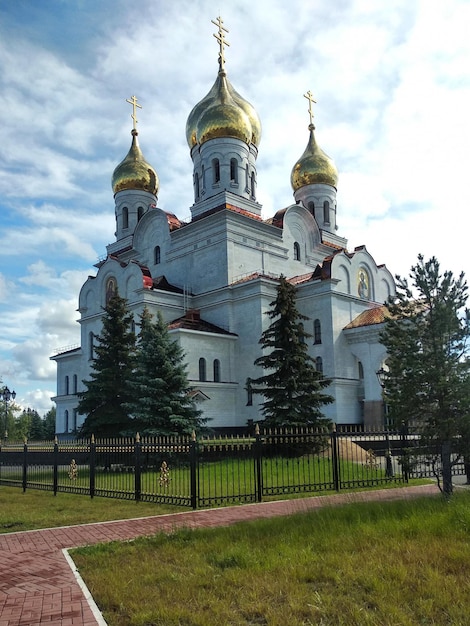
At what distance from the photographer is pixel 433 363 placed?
33.8 feet

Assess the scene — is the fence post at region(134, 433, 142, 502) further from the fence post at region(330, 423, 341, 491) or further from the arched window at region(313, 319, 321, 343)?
the arched window at region(313, 319, 321, 343)

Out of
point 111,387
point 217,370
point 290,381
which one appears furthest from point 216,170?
point 290,381

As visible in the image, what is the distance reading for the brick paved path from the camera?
4.99m

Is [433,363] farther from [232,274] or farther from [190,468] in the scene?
[232,274]

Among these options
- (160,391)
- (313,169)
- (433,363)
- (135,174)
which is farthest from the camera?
(135,174)

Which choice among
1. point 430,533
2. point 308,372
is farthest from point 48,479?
point 430,533

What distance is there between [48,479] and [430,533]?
39.3 feet

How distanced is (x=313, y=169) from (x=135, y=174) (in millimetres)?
12120

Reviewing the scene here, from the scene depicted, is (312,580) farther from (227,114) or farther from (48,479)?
(227,114)

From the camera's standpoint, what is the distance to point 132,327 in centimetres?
3120

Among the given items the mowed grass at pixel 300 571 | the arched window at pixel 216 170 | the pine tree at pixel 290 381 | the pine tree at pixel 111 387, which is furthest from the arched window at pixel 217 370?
the mowed grass at pixel 300 571

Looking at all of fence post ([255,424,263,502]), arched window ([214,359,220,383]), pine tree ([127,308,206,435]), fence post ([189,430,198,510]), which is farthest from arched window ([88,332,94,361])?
fence post ([189,430,198,510])

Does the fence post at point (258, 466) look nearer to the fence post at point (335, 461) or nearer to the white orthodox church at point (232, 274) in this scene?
the fence post at point (335, 461)

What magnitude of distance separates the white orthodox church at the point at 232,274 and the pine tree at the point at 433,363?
17.3 metres
